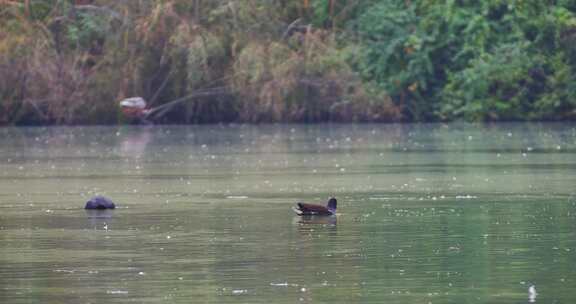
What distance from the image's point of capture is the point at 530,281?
1480 centimetres

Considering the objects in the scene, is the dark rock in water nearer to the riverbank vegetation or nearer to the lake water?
the lake water

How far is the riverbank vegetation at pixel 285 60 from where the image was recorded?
5472cm

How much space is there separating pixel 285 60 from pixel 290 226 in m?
34.5

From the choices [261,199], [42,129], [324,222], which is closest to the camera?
[324,222]

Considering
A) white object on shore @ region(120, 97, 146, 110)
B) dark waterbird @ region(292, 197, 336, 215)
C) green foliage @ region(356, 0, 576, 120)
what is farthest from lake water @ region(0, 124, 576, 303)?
green foliage @ region(356, 0, 576, 120)

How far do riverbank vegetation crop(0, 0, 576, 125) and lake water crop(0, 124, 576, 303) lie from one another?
15.3m

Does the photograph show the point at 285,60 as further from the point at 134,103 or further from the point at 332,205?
the point at 332,205

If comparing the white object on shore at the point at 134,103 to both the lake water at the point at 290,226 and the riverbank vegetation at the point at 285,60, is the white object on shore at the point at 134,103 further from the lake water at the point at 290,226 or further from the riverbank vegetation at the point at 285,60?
the lake water at the point at 290,226

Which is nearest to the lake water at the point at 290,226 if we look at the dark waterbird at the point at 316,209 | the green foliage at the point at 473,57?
the dark waterbird at the point at 316,209

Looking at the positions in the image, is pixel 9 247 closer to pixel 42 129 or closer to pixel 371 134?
pixel 371 134

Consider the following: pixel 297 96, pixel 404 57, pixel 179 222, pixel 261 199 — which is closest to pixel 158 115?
pixel 297 96

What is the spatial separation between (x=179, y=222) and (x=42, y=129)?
107 feet

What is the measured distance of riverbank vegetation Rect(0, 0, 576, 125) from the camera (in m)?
54.7

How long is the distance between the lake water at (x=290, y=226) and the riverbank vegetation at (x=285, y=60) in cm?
1527
